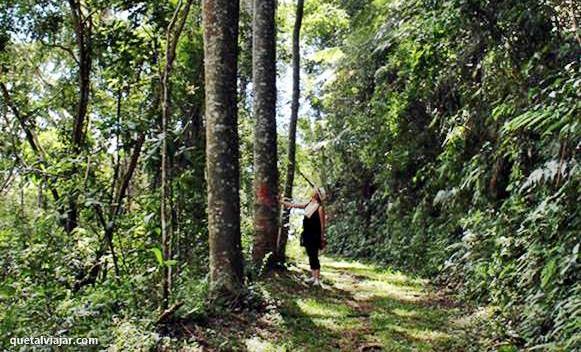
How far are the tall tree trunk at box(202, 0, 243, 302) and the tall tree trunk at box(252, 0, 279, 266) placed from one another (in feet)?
8.17

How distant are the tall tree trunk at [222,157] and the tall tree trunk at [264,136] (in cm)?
249

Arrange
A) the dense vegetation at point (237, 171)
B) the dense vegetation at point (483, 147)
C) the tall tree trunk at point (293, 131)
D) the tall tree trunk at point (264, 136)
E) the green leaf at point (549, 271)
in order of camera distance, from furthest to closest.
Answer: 1. the tall tree trunk at point (293, 131)
2. the tall tree trunk at point (264, 136)
3. the dense vegetation at point (237, 171)
4. the dense vegetation at point (483, 147)
5. the green leaf at point (549, 271)

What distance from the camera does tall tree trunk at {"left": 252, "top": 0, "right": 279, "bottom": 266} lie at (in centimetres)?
958

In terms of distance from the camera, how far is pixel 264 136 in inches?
385

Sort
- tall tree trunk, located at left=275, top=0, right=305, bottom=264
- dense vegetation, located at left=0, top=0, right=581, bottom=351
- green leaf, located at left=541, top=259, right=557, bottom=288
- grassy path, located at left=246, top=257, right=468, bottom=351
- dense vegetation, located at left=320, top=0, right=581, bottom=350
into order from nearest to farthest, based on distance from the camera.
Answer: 1. green leaf, located at left=541, top=259, right=557, bottom=288
2. dense vegetation, located at left=320, top=0, right=581, bottom=350
3. dense vegetation, located at left=0, top=0, right=581, bottom=351
4. grassy path, located at left=246, top=257, right=468, bottom=351
5. tall tree trunk, located at left=275, top=0, right=305, bottom=264

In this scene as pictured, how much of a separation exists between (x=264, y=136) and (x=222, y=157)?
290 centimetres

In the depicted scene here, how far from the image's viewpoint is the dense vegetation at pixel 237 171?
229 inches

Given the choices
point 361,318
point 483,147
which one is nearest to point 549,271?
point 361,318

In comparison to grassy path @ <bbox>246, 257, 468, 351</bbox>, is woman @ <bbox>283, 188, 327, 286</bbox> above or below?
above

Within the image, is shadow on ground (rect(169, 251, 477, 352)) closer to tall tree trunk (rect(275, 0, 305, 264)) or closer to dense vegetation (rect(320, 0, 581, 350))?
dense vegetation (rect(320, 0, 581, 350))

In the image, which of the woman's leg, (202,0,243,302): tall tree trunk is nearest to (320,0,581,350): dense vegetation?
the woman's leg

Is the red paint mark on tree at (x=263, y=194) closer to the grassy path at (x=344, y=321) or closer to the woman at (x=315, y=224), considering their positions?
the woman at (x=315, y=224)

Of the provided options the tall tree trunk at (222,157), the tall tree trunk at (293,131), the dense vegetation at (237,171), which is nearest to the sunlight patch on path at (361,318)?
the dense vegetation at (237,171)

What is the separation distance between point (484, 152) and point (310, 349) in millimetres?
5077
